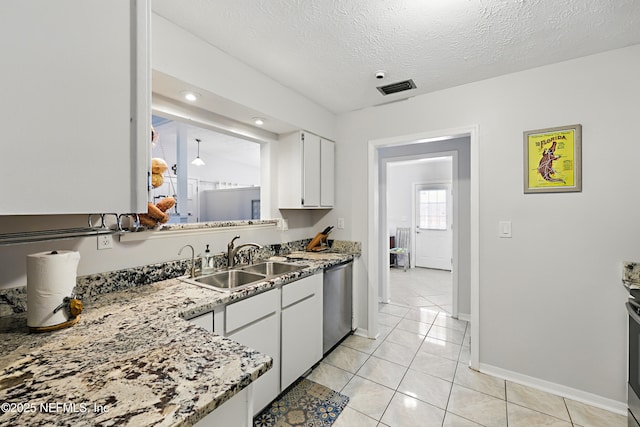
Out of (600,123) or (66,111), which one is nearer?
(66,111)

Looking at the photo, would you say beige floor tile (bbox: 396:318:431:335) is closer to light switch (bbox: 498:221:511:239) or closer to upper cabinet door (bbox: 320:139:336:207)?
light switch (bbox: 498:221:511:239)

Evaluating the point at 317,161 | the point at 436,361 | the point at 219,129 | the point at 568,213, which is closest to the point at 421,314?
the point at 436,361

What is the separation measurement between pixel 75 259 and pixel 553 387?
3.09 m

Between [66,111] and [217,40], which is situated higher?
[217,40]

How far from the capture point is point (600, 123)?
6.15ft

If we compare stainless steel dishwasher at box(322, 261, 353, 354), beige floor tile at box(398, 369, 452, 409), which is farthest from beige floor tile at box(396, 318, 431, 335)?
beige floor tile at box(398, 369, 452, 409)

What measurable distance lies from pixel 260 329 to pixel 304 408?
648 mm

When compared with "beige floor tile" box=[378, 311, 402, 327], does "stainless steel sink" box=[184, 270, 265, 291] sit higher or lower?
higher

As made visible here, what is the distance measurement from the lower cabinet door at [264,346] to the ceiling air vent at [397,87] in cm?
213

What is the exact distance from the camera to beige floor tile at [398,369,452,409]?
1.91m

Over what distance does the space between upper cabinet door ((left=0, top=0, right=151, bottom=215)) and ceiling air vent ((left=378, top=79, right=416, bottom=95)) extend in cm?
204

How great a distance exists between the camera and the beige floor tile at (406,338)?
2688 millimetres

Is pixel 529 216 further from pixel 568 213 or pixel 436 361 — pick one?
pixel 436 361

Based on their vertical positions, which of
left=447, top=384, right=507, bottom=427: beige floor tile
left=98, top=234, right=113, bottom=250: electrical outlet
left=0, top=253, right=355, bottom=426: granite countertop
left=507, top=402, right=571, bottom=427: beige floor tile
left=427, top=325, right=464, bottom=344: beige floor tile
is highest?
left=98, top=234, right=113, bottom=250: electrical outlet
